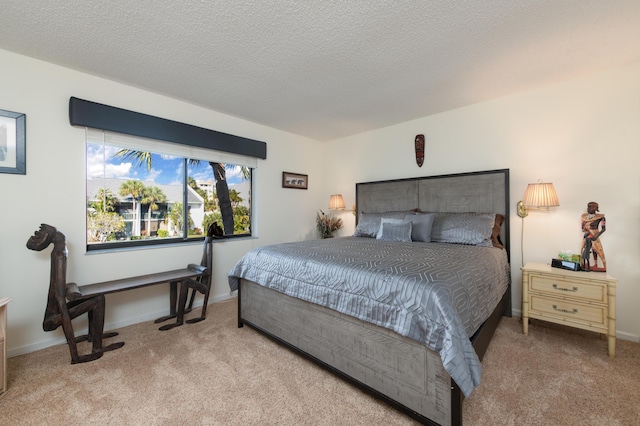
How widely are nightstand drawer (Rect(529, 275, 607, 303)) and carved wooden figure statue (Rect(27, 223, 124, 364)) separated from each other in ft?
12.4

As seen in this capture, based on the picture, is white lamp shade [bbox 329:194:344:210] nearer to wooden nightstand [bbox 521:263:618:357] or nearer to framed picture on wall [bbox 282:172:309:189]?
framed picture on wall [bbox 282:172:309:189]

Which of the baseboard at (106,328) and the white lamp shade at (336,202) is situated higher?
the white lamp shade at (336,202)

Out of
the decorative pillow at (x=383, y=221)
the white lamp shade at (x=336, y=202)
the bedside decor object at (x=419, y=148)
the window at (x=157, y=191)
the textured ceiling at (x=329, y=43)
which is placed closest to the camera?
the textured ceiling at (x=329, y=43)

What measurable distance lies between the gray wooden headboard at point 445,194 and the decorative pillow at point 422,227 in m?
0.47

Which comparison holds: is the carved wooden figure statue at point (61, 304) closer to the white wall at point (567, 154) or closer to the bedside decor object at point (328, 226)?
the bedside decor object at point (328, 226)

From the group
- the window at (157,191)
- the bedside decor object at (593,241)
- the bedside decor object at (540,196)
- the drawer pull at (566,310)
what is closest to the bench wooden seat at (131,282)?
the window at (157,191)

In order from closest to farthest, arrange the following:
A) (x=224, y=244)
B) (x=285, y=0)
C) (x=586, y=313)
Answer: (x=285, y=0)
(x=586, y=313)
(x=224, y=244)

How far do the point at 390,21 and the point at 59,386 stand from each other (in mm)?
3372

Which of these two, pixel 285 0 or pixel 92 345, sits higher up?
pixel 285 0

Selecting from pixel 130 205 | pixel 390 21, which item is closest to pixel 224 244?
pixel 130 205

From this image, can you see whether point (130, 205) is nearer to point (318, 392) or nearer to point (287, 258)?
point (287, 258)

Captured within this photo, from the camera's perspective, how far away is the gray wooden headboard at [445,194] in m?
3.07

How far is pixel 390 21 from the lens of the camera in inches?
72.3

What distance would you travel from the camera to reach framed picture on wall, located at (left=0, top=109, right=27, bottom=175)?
2184mm
